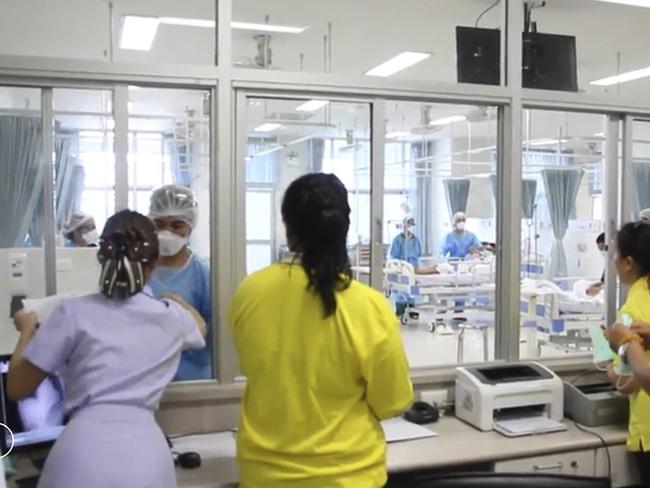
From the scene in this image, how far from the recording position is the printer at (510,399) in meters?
2.62

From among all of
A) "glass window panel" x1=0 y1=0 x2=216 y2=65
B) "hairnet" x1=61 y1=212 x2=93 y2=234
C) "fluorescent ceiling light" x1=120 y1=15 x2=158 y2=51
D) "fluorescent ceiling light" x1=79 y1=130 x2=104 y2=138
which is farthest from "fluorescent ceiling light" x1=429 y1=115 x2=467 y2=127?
"hairnet" x1=61 y1=212 x2=93 y2=234

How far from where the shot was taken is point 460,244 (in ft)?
30.5

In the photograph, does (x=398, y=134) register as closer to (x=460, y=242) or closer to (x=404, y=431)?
(x=460, y=242)

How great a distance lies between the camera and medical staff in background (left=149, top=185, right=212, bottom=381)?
2701 mm

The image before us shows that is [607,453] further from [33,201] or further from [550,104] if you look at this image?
[33,201]

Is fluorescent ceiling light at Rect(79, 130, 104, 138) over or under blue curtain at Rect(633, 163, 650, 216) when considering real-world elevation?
over

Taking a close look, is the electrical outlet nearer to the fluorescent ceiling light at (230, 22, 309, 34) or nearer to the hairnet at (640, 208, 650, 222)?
the hairnet at (640, 208, 650, 222)

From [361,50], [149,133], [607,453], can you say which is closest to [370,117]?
[607,453]

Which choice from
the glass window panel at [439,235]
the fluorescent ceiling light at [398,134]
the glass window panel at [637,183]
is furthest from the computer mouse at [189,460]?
the fluorescent ceiling light at [398,134]

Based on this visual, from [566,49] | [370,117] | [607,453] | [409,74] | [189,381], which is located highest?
[409,74]

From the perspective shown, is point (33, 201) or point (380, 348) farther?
point (33, 201)

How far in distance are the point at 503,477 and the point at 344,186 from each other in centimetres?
79

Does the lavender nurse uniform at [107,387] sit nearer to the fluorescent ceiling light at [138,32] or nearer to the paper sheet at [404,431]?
the paper sheet at [404,431]

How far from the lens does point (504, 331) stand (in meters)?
3.12
